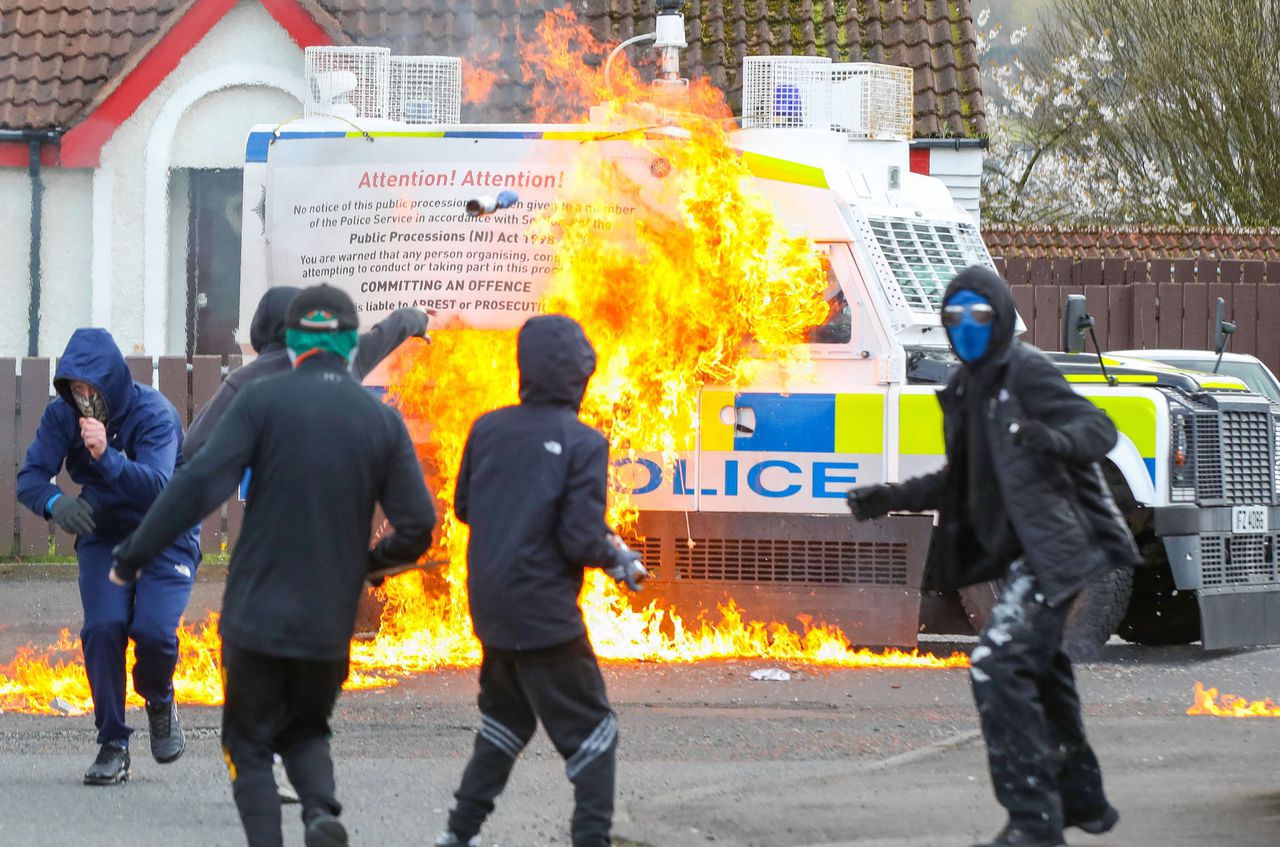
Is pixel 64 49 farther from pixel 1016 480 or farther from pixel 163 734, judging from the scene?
pixel 1016 480

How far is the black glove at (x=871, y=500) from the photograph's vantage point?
243 inches

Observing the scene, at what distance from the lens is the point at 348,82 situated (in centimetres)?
1092

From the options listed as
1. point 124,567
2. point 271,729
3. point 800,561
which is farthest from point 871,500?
point 800,561

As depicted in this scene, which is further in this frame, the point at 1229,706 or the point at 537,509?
the point at 1229,706

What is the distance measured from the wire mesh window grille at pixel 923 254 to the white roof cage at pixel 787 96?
32.4 inches

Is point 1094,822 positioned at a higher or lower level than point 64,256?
lower

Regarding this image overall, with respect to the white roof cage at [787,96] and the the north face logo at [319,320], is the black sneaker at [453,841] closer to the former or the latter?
the the north face logo at [319,320]

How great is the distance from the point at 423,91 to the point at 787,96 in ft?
→ 6.90

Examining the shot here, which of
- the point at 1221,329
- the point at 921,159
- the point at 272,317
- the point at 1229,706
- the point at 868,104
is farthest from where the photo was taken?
the point at 921,159

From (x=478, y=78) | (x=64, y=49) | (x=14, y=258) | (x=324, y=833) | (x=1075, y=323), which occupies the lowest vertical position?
(x=324, y=833)

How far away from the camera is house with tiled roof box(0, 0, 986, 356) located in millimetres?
18094

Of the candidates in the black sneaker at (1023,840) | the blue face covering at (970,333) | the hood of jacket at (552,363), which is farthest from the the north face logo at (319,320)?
the black sneaker at (1023,840)

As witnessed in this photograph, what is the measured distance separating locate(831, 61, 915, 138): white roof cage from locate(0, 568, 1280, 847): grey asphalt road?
3078 mm

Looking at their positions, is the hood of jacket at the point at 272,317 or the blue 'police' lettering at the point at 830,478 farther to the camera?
the blue 'police' lettering at the point at 830,478
